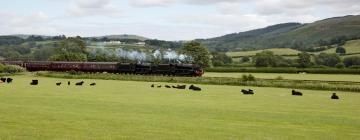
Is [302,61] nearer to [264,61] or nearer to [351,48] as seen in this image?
[264,61]

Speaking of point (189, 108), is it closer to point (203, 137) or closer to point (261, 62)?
point (203, 137)

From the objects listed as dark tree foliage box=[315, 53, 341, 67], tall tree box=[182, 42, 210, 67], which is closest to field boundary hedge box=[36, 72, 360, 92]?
tall tree box=[182, 42, 210, 67]

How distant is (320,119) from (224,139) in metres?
8.34

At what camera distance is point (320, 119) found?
23.7 metres

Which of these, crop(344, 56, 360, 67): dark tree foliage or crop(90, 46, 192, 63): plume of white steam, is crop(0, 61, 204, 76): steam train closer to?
crop(90, 46, 192, 63): plume of white steam

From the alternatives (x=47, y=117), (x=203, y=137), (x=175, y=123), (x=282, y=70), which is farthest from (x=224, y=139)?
(x=282, y=70)

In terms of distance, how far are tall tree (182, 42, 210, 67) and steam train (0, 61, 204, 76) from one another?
147ft

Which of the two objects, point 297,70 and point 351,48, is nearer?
point 297,70

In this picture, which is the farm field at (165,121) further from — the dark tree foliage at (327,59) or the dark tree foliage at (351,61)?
the dark tree foliage at (327,59)

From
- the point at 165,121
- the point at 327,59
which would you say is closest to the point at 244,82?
the point at 165,121

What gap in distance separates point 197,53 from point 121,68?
49.1 metres

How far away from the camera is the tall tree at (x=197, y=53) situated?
4779 inches

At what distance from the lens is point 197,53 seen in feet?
403

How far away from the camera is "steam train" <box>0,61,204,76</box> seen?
236 feet
